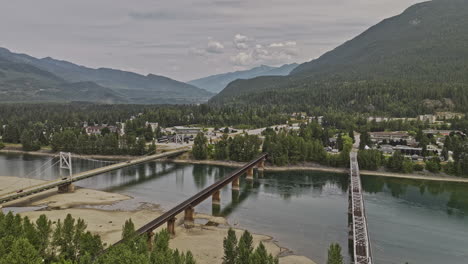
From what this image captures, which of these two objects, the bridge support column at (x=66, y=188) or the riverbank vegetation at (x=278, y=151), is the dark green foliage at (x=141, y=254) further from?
the riverbank vegetation at (x=278, y=151)

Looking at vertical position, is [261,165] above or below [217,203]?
above

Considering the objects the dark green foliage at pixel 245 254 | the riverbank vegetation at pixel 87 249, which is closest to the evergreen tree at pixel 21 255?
the riverbank vegetation at pixel 87 249

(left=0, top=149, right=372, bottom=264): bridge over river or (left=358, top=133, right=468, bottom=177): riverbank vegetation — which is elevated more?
(left=358, top=133, right=468, bottom=177): riverbank vegetation

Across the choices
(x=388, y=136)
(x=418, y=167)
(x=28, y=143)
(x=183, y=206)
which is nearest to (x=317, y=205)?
(x=183, y=206)

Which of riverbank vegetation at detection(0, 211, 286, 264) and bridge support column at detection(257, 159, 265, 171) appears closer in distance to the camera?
riverbank vegetation at detection(0, 211, 286, 264)

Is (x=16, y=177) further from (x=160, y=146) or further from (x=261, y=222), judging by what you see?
(x=261, y=222)

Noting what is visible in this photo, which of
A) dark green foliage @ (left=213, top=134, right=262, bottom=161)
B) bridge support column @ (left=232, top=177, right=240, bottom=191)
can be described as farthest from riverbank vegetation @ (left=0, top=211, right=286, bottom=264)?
dark green foliage @ (left=213, top=134, right=262, bottom=161)

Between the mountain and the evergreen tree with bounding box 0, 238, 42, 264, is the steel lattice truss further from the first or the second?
the mountain

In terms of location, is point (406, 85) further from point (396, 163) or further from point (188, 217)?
point (188, 217)
